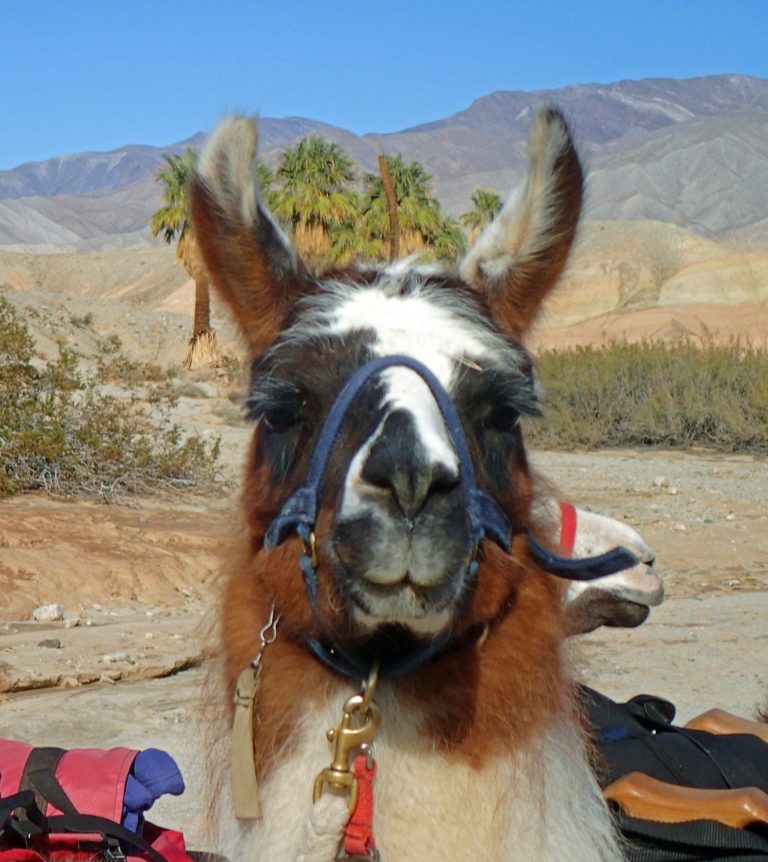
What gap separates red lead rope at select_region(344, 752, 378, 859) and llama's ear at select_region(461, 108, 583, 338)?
3.71ft

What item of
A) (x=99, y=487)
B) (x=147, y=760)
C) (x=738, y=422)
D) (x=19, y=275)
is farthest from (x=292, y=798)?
(x=19, y=275)

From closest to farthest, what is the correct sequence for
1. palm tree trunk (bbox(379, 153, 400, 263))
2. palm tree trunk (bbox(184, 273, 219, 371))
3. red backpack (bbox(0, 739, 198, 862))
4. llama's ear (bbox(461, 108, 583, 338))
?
llama's ear (bbox(461, 108, 583, 338)), red backpack (bbox(0, 739, 198, 862)), palm tree trunk (bbox(379, 153, 400, 263)), palm tree trunk (bbox(184, 273, 219, 371))

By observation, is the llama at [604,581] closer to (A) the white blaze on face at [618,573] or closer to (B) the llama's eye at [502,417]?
(A) the white blaze on face at [618,573]

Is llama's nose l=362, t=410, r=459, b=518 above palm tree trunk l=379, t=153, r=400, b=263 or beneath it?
beneath

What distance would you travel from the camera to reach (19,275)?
8006cm

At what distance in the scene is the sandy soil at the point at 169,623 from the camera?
5.98 m

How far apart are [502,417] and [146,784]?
5.08ft

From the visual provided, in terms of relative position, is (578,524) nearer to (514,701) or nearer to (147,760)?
(514,701)

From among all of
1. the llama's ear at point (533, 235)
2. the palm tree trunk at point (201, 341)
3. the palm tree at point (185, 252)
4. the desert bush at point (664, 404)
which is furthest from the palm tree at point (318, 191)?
the llama's ear at point (533, 235)

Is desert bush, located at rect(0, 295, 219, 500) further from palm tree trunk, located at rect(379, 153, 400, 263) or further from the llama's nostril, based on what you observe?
the llama's nostril

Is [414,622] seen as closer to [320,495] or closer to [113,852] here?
[320,495]

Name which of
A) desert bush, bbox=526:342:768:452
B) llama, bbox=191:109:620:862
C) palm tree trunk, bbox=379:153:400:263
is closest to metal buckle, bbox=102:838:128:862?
llama, bbox=191:109:620:862

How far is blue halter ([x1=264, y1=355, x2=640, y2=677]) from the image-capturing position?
252cm

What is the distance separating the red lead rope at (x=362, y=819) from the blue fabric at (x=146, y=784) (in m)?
1.09
